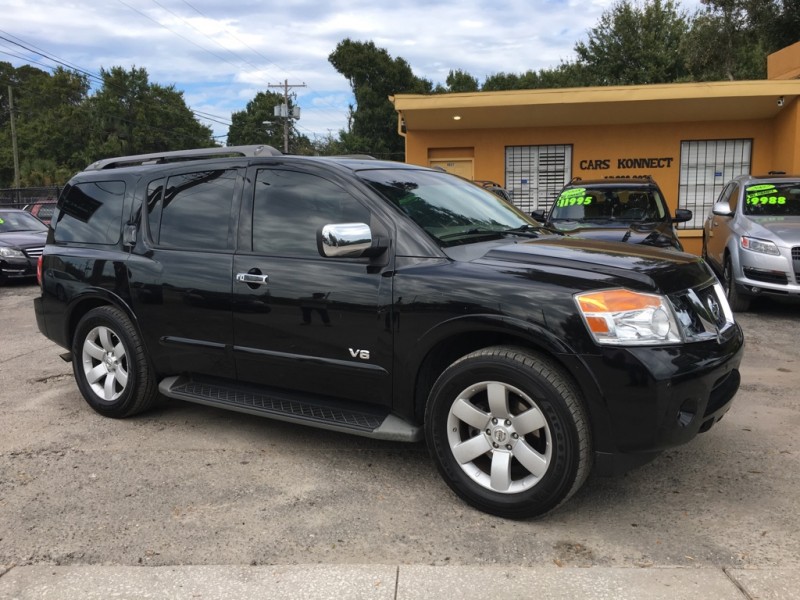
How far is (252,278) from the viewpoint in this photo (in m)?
3.79

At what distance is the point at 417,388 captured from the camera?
3.37 meters

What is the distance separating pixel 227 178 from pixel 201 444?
5.58ft

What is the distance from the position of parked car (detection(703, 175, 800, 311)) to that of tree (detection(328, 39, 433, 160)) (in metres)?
34.4

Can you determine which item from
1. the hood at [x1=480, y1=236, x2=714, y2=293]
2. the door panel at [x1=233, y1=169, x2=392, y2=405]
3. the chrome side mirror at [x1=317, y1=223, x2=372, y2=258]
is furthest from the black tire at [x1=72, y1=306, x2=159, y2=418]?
the hood at [x1=480, y1=236, x2=714, y2=293]

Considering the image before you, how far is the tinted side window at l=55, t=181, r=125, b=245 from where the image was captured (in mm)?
4645

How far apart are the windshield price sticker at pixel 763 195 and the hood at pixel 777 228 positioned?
1.55 feet

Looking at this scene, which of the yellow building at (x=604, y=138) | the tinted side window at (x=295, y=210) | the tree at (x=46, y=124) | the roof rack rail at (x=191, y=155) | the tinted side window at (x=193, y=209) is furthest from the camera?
the tree at (x=46, y=124)

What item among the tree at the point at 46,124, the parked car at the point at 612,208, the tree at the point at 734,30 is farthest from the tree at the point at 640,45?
the tree at the point at 46,124

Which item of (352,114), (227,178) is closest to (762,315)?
(227,178)

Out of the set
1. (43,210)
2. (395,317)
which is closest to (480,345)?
(395,317)

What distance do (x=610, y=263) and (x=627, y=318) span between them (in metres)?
0.41

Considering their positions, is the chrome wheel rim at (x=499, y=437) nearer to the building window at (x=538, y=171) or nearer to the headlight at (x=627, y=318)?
the headlight at (x=627, y=318)

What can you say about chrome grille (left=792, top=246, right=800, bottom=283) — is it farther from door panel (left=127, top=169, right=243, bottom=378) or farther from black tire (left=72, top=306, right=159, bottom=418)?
black tire (left=72, top=306, right=159, bottom=418)

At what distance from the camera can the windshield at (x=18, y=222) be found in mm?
13297
